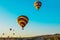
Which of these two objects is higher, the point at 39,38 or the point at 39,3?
the point at 39,3

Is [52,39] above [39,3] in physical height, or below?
below

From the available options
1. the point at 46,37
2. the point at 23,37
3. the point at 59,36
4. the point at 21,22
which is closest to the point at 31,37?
the point at 23,37

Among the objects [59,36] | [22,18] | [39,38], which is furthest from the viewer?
[39,38]

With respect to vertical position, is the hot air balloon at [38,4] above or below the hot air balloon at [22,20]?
above

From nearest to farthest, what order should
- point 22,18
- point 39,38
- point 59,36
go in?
1. point 22,18
2. point 59,36
3. point 39,38

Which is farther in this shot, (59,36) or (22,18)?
(59,36)

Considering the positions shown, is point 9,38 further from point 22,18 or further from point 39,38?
point 22,18

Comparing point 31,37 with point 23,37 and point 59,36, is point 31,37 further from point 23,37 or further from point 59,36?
point 59,36

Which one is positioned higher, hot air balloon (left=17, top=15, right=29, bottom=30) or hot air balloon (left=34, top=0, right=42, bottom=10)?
hot air balloon (left=34, top=0, right=42, bottom=10)

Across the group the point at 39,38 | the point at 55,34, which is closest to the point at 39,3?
the point at 55,34
